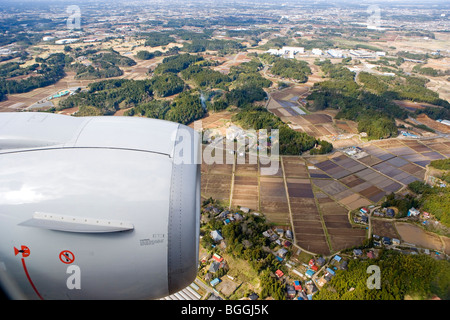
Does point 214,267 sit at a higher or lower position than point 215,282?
higher

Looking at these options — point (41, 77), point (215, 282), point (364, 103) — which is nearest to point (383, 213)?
point (215, 282)

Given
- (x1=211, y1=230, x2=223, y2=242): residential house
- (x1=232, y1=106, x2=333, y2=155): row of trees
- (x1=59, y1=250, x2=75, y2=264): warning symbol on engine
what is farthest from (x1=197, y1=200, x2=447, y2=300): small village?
(x1=59, y1=250, x2=75, y2=264): warning symbol on engine

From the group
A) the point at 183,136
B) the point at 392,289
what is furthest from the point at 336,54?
the point at 183,136

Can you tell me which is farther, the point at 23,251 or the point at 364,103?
the point at 364,103

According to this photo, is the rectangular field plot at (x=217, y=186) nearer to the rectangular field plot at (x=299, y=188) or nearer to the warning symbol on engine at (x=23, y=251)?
the rectangular field plot at (x=299, y=188)

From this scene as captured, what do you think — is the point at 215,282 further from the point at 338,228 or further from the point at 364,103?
the point at 364,103

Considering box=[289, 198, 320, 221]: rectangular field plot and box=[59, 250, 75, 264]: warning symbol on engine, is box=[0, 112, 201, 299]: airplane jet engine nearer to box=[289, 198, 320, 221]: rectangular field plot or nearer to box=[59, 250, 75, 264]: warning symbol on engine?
box=[59, 250, 75, 264]: warning symbol on engine

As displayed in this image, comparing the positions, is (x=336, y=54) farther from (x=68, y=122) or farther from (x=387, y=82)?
(x=68, y=122)
